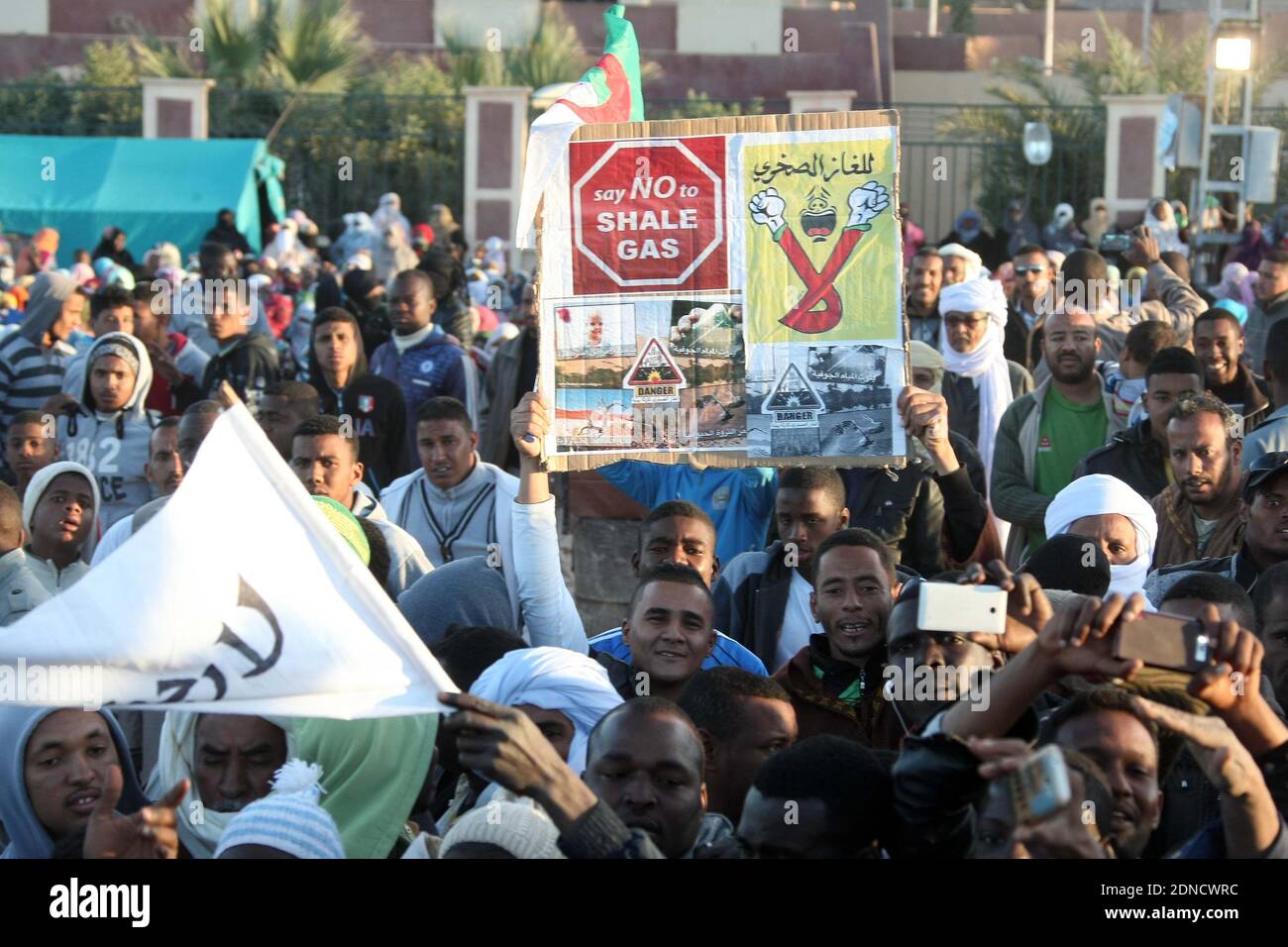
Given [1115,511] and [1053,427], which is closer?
[1115,511]

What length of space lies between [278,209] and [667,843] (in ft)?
70.0

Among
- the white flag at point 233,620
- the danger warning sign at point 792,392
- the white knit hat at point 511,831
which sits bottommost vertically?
the white knit hat at point 511,831

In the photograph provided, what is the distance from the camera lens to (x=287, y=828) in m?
3.59

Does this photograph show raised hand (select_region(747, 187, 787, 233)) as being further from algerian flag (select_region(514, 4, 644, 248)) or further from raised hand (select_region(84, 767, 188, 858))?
raised hand (select_region(84, 767, 188, 858))

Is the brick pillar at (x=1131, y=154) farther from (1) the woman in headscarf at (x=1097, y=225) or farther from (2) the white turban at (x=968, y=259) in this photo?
(2) the white turban at (x=968, y=259)

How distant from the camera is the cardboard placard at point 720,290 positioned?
208 inches

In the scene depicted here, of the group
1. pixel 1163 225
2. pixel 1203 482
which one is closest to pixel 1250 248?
pixel 1163 225

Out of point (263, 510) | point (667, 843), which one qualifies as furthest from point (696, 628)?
point (263, 510)

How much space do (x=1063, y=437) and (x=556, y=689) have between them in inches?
147

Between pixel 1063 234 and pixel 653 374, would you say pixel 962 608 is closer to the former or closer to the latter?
pixel 653 374

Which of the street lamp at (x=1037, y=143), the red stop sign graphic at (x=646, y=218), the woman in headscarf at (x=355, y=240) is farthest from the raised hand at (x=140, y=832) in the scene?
the street lamp at (x=1037, y=143)

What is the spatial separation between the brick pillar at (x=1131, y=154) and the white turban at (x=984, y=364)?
1496cm

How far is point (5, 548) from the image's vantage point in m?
6.20
